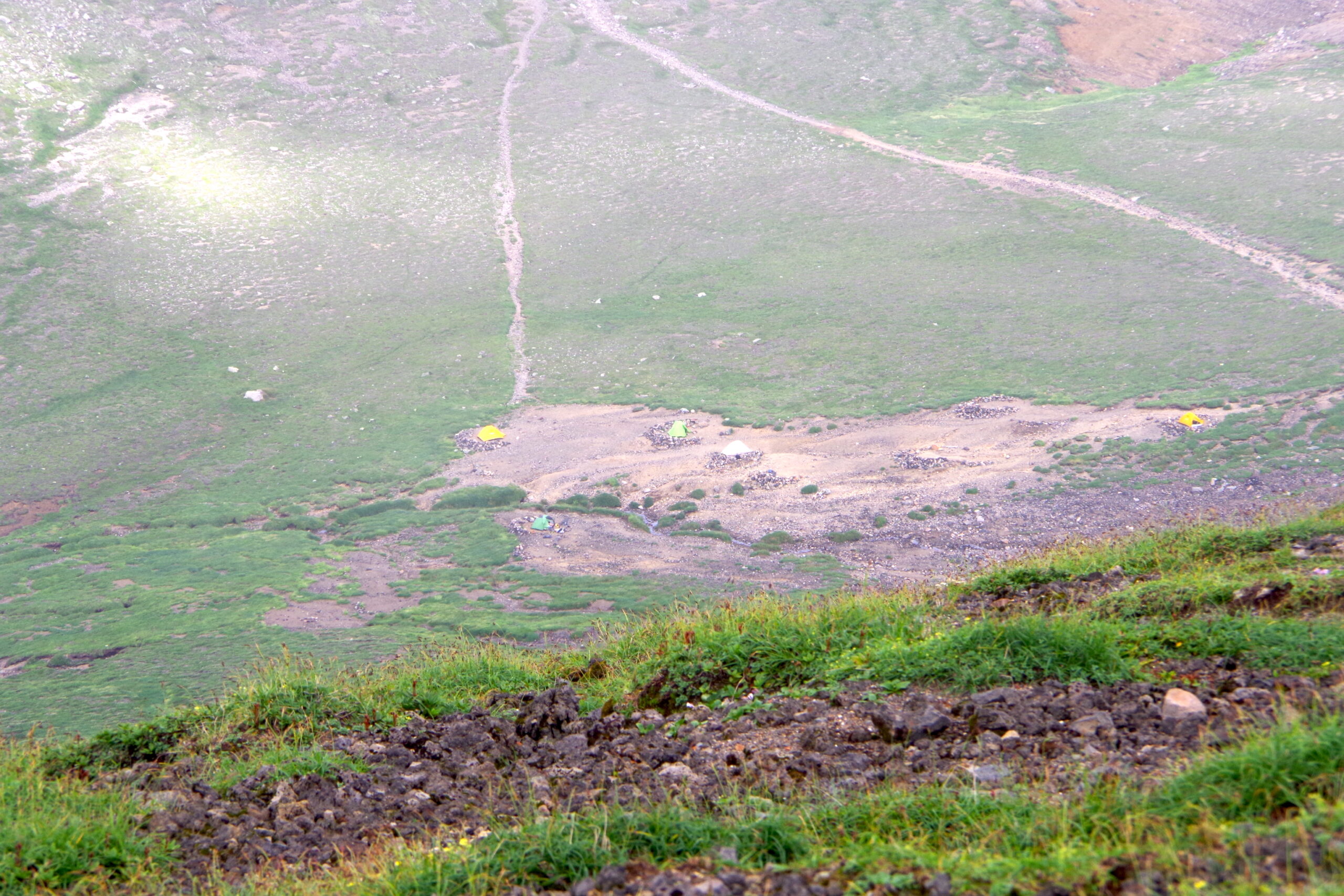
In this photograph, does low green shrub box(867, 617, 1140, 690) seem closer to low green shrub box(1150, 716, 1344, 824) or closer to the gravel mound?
low green shrub box(1150, 716, 1344, 824)

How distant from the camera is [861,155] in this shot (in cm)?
3122

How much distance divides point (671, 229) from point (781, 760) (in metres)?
25.5

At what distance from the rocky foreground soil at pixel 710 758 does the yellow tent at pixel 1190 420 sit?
13.0 m

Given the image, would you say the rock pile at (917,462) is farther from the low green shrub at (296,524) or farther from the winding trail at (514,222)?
the low green shrub at (296,524)

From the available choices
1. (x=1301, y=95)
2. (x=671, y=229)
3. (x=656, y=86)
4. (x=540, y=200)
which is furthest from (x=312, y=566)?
(x=1301, y=95)

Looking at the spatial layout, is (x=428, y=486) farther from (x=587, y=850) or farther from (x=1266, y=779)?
(x=1266, y=779)

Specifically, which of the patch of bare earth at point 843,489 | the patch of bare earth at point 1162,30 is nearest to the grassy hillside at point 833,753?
the patch of bare earth at point 843,489

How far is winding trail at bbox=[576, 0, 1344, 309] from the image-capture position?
21344mm

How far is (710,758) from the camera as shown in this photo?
201 inches

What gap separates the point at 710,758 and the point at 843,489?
1114 cm

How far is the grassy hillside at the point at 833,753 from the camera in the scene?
3303mm

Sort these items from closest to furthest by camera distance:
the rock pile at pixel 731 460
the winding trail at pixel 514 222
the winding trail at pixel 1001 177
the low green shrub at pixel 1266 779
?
the low green shrub at pixel 1266 779, the rock pile at pixel 731 460, the winding trail at pixel 1001 177, the winding trail at pixel 514 222

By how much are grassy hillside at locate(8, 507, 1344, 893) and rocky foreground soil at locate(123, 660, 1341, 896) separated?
2 centimetres

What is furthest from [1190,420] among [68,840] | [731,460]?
[68,840]
